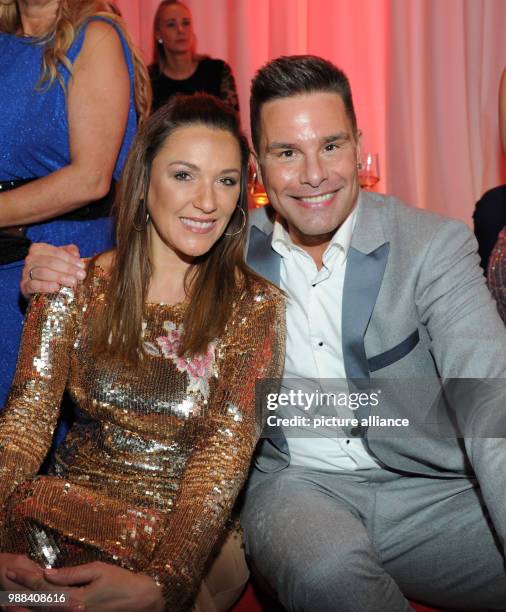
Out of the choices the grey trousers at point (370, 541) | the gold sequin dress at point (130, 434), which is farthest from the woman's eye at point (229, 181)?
the grey trousers at point (370, 541)

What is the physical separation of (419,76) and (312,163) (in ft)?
9.48

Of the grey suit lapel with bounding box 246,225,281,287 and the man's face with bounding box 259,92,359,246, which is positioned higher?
the man's face with bounding box 259,92,359,246

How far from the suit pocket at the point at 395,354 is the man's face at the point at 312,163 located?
0.32m

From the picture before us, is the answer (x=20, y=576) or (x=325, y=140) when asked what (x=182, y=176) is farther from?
(x=20, y=576)

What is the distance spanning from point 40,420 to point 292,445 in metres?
0.58

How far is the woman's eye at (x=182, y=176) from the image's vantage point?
186 centimetres

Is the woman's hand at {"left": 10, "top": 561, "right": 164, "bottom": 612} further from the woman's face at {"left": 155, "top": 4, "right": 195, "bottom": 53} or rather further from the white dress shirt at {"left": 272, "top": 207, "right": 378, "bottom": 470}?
the woman's face at {"left": 155, "top": 4, "right": 195, "bottom": 53}

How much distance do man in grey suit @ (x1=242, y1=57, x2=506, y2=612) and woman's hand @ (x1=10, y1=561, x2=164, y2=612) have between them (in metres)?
0.32

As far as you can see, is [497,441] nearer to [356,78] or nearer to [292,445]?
[292,445]

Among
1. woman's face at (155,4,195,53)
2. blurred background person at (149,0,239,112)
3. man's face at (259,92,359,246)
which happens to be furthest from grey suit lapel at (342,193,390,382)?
woman's face at (155,4,195,53)

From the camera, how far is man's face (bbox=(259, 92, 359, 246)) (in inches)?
77.4

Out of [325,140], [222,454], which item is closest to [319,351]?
[222,454]

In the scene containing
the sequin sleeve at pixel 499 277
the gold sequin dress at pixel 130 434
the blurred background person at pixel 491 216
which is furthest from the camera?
the blurred background person at pixel 491 216

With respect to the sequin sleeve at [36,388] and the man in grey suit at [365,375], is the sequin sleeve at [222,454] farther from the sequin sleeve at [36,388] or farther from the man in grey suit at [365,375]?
the sequin sleeve at [36,388]
